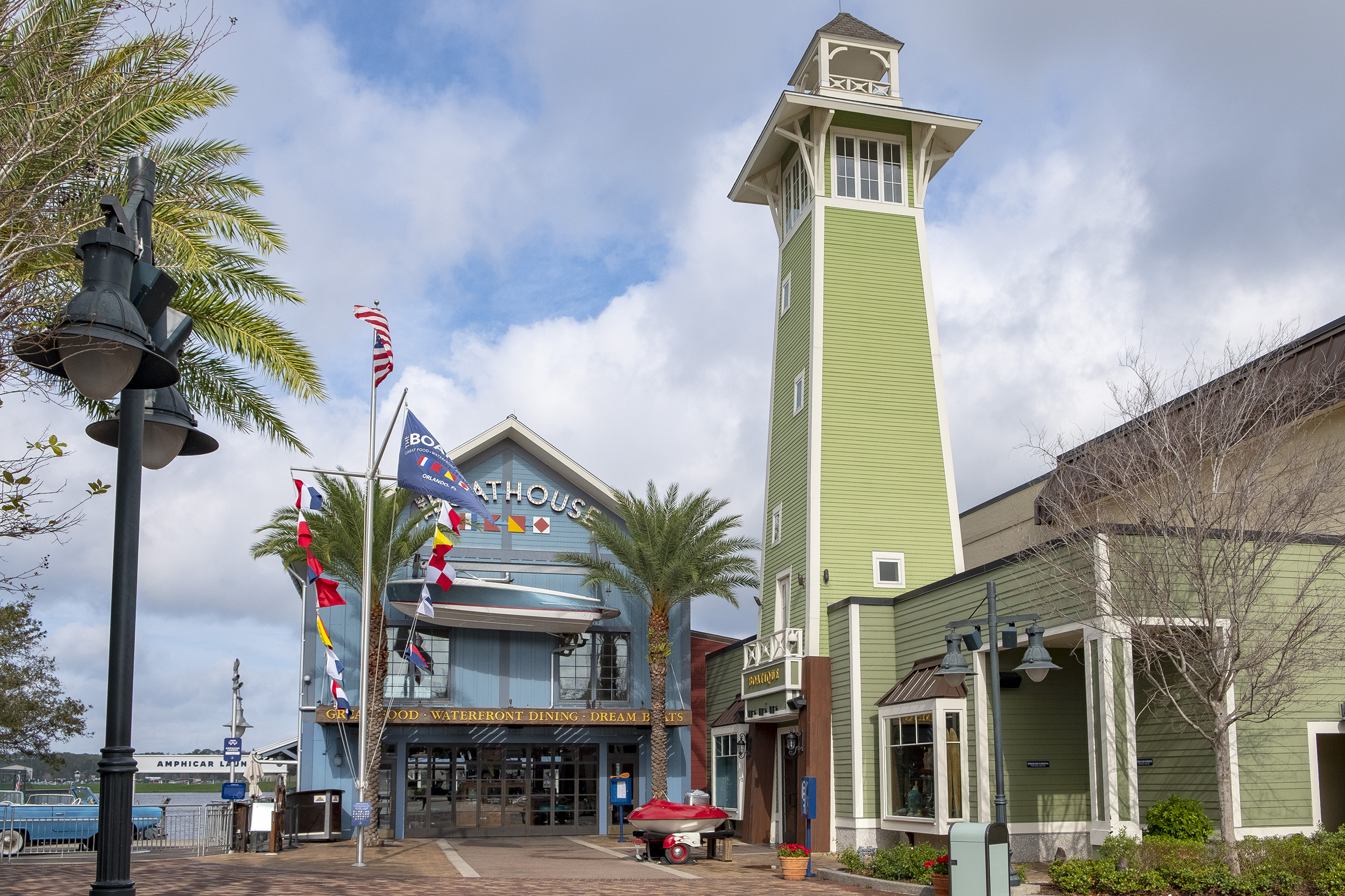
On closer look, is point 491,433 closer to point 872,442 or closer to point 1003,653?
point 872,442

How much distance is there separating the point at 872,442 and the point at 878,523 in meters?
1.93

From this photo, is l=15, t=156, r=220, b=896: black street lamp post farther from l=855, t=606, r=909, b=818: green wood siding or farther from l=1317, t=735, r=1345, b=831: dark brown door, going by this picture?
l=855, t=606, r=909, b=818: green wood siding

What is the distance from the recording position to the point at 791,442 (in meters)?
30.0

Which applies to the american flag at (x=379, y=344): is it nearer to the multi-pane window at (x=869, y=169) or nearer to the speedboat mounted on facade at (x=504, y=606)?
the speedboat mounted on facade at (x=504, y=606)

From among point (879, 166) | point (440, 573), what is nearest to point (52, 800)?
point (440, 573)

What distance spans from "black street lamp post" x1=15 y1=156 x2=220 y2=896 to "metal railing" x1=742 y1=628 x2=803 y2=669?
21.4 m

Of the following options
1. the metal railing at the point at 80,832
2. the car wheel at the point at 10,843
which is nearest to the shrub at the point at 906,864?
the metal railing at the point at 80,832

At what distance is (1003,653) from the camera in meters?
22.6

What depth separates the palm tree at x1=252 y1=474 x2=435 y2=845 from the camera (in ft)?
102

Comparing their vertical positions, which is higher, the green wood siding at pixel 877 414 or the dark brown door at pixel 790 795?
the green wood siding at pixel 877 414

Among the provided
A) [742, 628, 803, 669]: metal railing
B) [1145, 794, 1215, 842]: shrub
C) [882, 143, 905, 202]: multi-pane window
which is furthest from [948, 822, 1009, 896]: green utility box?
[882, 143, 905, 202]: multi-pane window

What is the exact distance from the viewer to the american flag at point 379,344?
84.9ft

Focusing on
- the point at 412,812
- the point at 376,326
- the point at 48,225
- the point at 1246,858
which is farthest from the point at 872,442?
the point at 48,225

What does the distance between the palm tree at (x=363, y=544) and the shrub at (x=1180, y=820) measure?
19047mm
